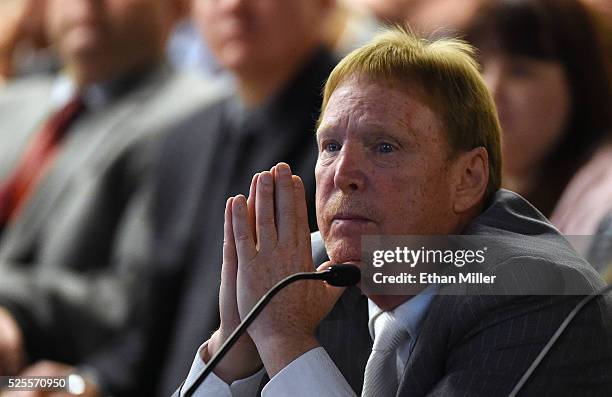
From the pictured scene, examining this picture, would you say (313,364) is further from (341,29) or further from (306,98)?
(341,29)

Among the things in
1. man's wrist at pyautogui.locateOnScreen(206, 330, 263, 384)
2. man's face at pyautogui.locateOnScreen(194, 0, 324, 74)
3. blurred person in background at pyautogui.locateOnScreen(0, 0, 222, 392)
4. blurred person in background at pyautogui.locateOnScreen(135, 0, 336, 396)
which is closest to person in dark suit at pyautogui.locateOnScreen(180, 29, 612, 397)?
man's wrist at pyautogui.locateOnScreen(206, 330, 263, 384)

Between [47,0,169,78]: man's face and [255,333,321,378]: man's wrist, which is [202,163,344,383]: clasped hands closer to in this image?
[255,333,321,378]: man's wrist

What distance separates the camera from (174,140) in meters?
2.49

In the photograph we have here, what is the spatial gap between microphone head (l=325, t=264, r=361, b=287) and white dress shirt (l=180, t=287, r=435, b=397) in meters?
0.07

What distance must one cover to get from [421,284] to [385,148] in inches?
4.9

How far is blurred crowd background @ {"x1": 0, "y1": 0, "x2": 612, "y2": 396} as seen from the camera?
1.75 meters

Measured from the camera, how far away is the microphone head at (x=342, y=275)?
38.0 inches

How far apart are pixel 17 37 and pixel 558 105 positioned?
190cm

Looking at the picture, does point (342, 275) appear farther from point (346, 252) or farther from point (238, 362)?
point (238, 362)

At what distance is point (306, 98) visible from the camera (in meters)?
2.15

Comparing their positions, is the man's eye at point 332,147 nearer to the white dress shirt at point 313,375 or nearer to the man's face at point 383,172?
the man's face at point 383,172

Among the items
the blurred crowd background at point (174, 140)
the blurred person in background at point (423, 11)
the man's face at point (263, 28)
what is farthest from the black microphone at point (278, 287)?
the man's face at point (263, 28)

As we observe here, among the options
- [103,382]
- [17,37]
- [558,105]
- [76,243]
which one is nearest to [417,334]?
[558,105]

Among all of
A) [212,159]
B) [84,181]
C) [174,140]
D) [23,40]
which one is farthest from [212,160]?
[23,40]
